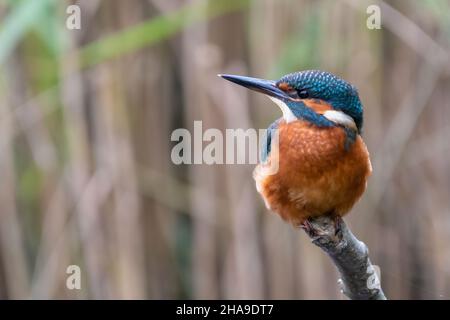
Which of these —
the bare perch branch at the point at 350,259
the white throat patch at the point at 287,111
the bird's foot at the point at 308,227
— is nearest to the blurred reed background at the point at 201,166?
the white throat patch at the point at 287,111

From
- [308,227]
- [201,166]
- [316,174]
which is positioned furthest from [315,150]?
[201,166]

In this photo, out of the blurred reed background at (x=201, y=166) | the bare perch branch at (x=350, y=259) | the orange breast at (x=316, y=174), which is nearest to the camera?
the bare perch branch at (x=350, y=259)

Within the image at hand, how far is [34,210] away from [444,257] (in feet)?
4.64

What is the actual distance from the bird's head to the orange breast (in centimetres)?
3

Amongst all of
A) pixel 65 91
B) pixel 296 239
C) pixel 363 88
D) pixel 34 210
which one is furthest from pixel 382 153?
pixel 34 210

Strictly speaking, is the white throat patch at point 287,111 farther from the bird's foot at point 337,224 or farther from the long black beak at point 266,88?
the bird's foot at point 337,224

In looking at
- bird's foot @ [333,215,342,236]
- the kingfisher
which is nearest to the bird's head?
the kingfisher

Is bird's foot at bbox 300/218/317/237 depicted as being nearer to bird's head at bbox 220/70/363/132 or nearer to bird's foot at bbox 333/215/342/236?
bird's foot at bbox 333/215/342/236

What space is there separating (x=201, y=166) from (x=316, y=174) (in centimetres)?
110

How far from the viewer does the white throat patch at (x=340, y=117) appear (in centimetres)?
161

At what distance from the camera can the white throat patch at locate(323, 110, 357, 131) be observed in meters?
1.61

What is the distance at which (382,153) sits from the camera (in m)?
2.60

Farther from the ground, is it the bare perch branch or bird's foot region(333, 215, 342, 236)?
bird's foot region(333, 215, 342, 236)

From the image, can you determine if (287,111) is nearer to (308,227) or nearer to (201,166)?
(308,227)
